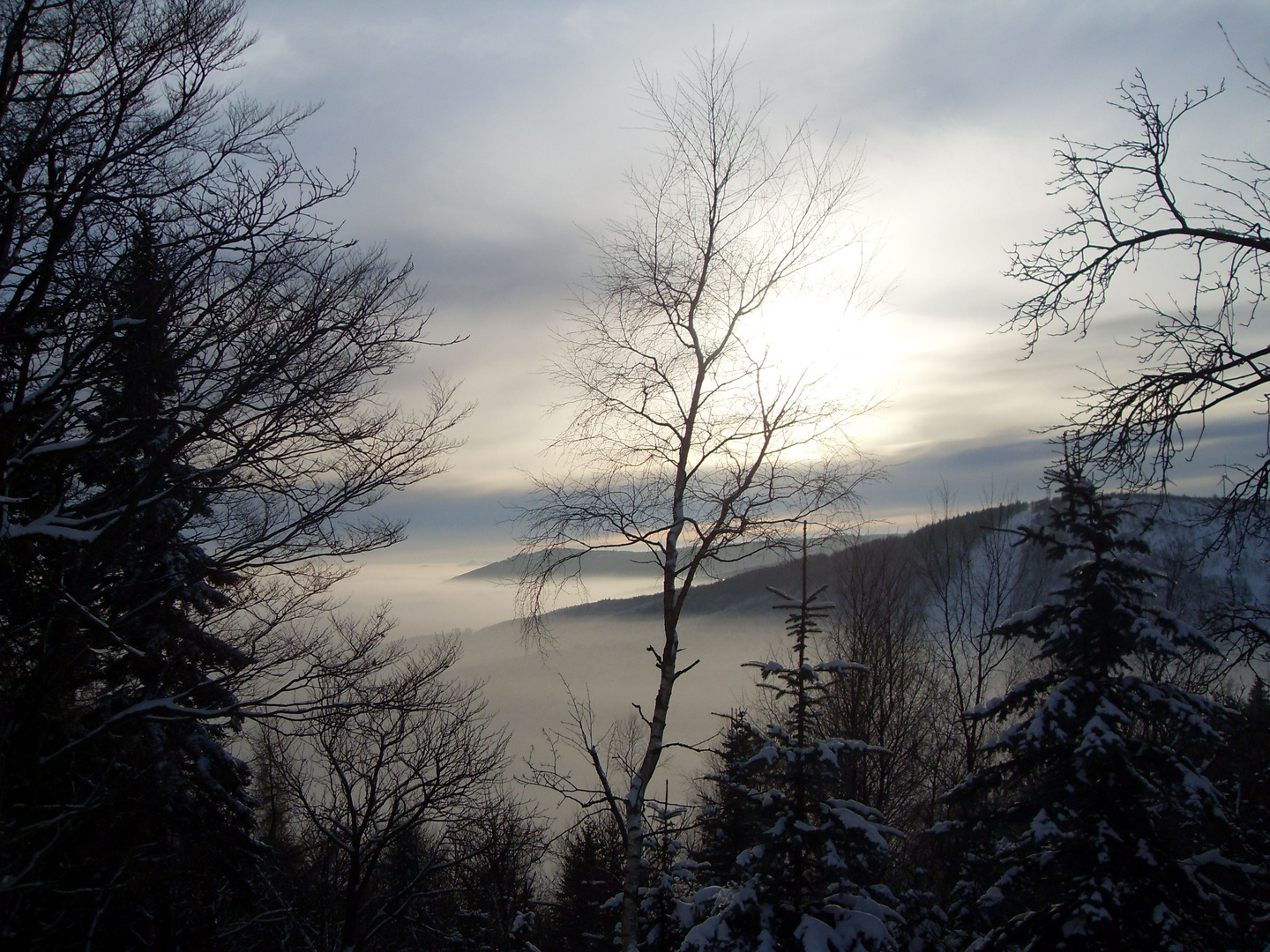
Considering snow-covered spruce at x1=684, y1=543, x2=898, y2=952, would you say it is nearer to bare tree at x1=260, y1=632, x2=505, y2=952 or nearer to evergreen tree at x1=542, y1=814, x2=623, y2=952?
bare tree at x1=260, y1=632, x2=505, y2=952

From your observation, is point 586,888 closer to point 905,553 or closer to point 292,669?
point 292,669

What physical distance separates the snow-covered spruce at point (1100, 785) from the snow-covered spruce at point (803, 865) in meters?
1.73

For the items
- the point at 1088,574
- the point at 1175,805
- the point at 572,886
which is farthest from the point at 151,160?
the point at 572,886

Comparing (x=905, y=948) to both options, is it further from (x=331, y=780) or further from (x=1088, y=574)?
(x=331, y=780)

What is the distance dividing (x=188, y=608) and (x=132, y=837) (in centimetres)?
307

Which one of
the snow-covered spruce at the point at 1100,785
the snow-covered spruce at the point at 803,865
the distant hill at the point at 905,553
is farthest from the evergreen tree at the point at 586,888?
the snow-covered spruce at the point at 1100,785

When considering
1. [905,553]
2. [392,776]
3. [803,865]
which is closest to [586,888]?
[392,776]

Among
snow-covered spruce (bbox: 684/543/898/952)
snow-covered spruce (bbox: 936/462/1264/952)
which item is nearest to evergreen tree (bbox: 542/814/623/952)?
snow-covered spruce (bbox: 684/543/898/952)

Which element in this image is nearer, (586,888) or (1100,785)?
(1100,785)

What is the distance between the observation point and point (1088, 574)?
9.20m

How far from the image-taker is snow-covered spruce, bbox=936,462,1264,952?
7742mm

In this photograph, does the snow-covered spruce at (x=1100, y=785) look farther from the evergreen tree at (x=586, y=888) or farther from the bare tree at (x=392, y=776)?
the evergreen tree at (x=586, y=888)

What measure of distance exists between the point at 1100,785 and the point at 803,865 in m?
3.53

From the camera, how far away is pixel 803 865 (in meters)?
8.16
